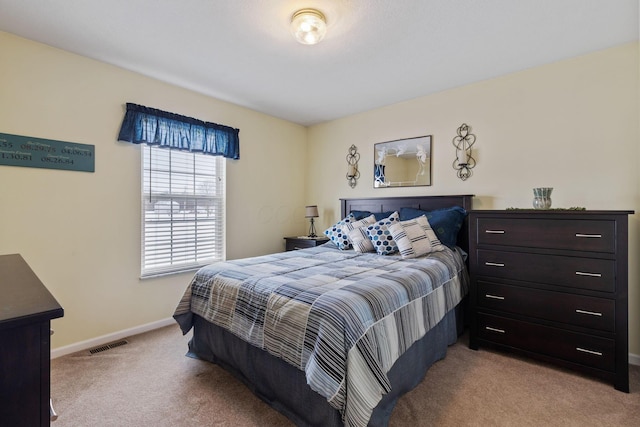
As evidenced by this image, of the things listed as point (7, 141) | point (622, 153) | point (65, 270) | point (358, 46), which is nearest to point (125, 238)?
point (65, 270)

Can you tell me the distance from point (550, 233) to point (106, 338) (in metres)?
3.81

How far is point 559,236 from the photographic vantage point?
2.17 metres

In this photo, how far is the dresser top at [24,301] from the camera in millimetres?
757

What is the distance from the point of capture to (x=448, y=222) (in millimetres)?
2873

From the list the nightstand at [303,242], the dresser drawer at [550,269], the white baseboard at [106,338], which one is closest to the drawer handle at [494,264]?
the dresser drawer at [550,269]

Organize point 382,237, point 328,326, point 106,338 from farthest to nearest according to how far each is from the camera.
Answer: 1. point 382,237
2. point 106,338
3. point 328,326

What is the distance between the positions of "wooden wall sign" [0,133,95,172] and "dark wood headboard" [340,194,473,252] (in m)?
2.77

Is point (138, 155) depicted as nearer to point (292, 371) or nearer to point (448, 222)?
point (292, 371)

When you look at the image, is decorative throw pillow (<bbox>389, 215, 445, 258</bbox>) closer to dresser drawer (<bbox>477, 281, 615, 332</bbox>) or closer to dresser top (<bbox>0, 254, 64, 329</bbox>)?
dresser drawer (<bbox>477, 281, 615, 332</bbox>)

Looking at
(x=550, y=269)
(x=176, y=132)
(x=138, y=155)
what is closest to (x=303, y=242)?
(x=176, y=132)

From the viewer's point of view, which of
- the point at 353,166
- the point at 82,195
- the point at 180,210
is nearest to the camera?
the point at 82,195

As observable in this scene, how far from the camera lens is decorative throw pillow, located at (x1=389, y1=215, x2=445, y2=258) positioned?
261cm

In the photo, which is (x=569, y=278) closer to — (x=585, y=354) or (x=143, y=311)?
(x=585, y=354)

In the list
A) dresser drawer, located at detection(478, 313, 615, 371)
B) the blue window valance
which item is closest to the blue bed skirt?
dresser drawer, located at detection(478, 313, 615, 371)
